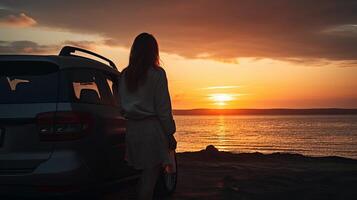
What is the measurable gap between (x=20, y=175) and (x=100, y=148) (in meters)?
0.81

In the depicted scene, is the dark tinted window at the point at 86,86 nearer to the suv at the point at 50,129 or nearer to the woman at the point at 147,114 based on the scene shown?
the suv at the point at 50,129

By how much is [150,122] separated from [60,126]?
2.75 feet

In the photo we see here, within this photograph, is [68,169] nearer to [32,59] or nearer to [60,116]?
Result: [60,116]

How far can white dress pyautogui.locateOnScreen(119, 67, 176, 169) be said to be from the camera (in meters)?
4.36

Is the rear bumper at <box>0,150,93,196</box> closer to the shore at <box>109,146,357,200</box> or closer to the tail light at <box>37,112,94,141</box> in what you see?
the tail light at <box>37,112,94,141</box>

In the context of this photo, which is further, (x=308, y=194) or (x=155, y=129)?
(x=308, y=194)

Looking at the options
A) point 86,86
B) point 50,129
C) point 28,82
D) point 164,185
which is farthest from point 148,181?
point 164,185

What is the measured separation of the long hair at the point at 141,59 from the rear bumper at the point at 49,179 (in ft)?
2.85

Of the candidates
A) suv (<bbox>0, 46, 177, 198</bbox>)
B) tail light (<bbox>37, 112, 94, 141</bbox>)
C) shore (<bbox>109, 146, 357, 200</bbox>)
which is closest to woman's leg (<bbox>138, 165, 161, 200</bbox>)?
suv (<bbox>0, 46, 177, 198</bbox>)

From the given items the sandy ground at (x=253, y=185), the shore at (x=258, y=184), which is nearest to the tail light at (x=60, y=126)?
the sandy ground at (x=253, y=185)

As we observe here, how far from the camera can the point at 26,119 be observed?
4492 mm

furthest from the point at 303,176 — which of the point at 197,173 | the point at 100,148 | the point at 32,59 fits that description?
the point at 32,59

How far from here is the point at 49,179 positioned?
4.38m

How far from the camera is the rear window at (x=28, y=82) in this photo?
4613 mm
